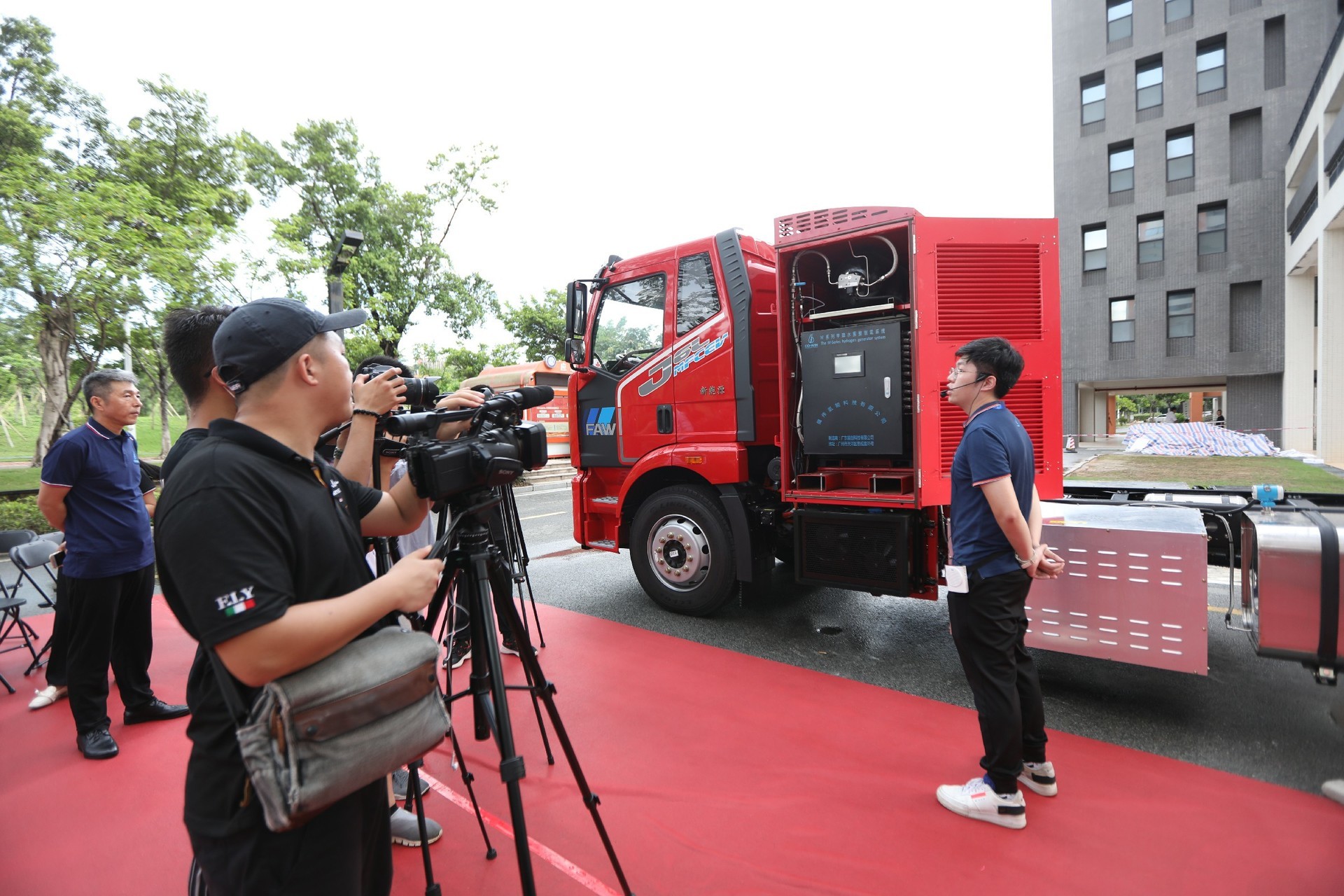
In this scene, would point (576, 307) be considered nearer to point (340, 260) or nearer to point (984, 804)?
point (984, 804)

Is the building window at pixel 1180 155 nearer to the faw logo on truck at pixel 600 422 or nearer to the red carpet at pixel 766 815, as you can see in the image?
the faw logo on truck at pixel 600 422

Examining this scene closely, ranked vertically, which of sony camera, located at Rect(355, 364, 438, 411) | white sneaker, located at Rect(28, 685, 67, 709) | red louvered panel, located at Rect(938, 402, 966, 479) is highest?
sony camera, located at Rect(355, 364, 438, 411)

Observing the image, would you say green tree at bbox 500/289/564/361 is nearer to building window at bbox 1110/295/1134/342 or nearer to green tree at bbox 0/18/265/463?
green tree at bbox 0/18/265/463

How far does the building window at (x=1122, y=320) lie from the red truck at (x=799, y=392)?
22.0 metres

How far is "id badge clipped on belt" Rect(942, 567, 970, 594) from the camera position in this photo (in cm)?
243

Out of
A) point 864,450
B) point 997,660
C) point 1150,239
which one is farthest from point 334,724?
point 1150,239

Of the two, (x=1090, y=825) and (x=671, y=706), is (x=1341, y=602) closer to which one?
(x=1090, y=825)

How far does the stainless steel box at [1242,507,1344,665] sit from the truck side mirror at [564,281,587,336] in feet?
14.4

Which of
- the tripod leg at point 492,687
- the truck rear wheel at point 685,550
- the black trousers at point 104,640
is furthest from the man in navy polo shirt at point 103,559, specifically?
the truck rear wheel at point 685,550

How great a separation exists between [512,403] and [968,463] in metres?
1.72

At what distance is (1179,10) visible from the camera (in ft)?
65.9

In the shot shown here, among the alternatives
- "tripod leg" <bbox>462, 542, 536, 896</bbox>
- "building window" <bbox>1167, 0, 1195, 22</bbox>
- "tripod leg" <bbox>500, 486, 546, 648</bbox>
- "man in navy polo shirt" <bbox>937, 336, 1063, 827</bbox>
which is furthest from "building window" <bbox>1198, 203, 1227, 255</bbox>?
"tripod leg" <bbox>462, 542, 536, 896</bbox>

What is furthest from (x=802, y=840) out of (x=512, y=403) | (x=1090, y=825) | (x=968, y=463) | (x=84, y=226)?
(x=84, y=226)

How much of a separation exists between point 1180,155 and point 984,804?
85.2 ft
